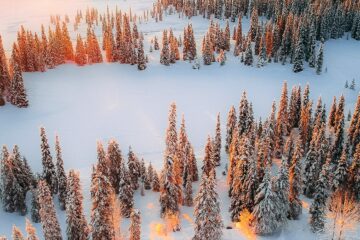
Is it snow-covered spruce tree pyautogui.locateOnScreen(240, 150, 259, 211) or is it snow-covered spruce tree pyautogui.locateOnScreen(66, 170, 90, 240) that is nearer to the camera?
snow-covered spruce tree pyautogui.locateOnScreen(66, 170, 90, 240)

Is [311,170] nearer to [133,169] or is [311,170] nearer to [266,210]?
[266,210]

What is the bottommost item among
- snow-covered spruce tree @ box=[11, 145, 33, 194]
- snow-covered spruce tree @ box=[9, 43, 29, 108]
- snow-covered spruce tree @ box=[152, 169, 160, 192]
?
Result: snow-covered spruce tree @ box=[152, 169, 160, 192]

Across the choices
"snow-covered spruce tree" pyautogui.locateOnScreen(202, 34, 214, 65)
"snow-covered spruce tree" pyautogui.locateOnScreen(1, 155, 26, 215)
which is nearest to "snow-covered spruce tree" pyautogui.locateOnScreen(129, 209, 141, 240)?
"snow-covered spruce tree" pyautogui.locateOnScreen(1, 155, 26, 215)

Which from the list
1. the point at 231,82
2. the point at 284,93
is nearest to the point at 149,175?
the point at 284,93

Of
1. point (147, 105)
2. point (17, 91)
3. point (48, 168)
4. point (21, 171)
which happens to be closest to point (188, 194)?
point (48, 168)

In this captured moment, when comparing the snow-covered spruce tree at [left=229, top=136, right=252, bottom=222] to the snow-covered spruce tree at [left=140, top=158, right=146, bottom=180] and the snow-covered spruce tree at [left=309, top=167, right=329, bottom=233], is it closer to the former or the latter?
the snow-covered spruce tree at [left=309, top=167, right=329, bottom=233]

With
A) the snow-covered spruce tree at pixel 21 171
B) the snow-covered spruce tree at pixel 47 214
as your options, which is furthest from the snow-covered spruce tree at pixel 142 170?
the snow-covered spruce tree at pixel 47 214

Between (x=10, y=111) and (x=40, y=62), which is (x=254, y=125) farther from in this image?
(x=40, y=62)

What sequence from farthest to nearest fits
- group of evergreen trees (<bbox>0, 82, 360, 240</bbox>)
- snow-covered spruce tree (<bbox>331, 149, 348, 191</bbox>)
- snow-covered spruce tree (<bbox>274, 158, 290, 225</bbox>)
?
snow-covered spruce tree (<bbox>331, 149, 348, 191</bbox>) < snow-covered spruce tree (<bbox>274, 158, 290, 225</bbox>) < group of evergreen trees (<bbox>0, 82, 360, 240</bbox>)
